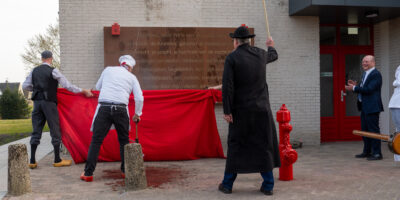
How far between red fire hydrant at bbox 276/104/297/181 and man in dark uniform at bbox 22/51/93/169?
3583 millimetres

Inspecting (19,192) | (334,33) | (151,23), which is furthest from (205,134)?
(334,33)

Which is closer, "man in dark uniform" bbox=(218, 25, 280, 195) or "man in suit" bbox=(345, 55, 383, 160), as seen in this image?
"man in dark uniform" bbox=(218, 25, 280, 195)

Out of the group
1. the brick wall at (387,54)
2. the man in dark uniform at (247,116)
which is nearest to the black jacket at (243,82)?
the man in dark uniform at (247,116)

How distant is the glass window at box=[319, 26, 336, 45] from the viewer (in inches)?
406

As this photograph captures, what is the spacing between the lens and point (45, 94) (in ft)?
22.1

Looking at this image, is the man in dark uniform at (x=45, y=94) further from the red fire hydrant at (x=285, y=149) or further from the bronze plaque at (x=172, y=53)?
the red fire hydrant at (x=285, y=149)

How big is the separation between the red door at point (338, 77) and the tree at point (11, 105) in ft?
101

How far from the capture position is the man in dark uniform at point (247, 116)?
4.73 meters

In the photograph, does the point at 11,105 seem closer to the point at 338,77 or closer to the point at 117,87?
the point at 338,77

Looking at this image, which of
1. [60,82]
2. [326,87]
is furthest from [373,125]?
[60,82]

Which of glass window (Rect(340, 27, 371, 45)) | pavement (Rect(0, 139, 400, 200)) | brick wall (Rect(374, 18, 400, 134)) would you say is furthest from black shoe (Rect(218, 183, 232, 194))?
brick wall (Rect(374, 18, 400, 134))

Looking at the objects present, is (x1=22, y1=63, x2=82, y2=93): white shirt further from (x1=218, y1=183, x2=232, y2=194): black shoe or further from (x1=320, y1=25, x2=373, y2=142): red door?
(x1=320, y1=25, x2=373, y2=142): red door

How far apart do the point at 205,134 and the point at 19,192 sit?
3.65 metres

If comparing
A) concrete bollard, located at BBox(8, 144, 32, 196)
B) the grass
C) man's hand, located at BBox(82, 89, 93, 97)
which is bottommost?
the grass
